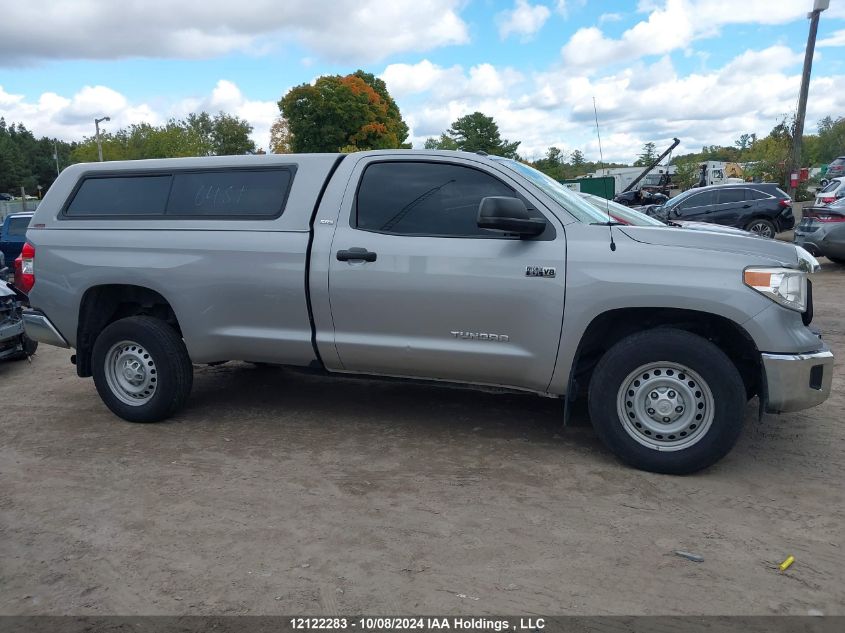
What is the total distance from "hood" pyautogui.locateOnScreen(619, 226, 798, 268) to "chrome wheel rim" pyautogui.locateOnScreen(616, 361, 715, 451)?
28.7 inches

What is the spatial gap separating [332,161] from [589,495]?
284 centimetres

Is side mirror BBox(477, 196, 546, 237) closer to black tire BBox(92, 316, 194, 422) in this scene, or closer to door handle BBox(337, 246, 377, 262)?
door handle BBox(337, 246, 377, 262)

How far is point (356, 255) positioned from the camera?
4.79 meters

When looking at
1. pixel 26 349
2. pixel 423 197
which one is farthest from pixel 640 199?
pixel 423 197

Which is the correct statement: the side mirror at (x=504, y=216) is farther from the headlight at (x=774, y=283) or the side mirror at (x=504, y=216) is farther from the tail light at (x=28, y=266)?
the tail light at (x=28, y=266)

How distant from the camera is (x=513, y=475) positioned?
442 cm

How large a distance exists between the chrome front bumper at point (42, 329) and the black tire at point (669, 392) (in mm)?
4107

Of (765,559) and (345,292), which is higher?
(345,292)

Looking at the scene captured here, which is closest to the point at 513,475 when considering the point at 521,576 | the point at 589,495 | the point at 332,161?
the point at 589,495

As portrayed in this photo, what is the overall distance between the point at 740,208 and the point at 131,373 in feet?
50.6

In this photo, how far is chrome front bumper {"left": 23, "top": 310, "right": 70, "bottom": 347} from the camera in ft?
18.7

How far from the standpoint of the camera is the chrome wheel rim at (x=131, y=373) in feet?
18.1

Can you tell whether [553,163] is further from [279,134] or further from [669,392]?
[669,392]

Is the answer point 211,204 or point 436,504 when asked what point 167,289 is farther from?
point 436,504
